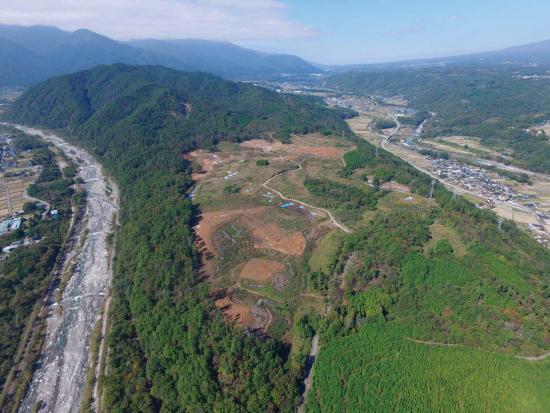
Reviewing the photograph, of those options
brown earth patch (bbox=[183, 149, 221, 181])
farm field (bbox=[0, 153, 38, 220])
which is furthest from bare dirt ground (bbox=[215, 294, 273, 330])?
farm field (bbox=[0, 153, 38, 220])

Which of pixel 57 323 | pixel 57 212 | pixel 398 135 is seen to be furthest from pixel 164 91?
pixel 57 323

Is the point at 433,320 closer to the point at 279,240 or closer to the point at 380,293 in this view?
the point at 380,293

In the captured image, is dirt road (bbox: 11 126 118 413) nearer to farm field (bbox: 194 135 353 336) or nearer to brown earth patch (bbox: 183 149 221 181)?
farm field (bbox: 194 135 353 336)

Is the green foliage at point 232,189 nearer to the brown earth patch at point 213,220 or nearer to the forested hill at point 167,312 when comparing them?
the brown earth patch at point 213,220

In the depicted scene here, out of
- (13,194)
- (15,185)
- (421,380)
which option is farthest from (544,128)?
(15,185)

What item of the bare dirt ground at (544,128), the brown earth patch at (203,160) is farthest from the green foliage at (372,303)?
the bare dirt ground at (544,128)

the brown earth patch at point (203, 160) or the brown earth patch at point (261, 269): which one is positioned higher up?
the brown earth patch at point (203, 160)
